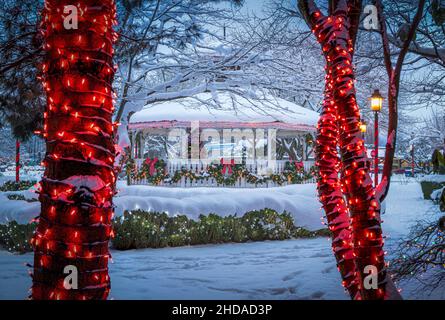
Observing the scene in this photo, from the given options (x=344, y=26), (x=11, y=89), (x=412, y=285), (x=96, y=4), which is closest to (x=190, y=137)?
(x=11, y=89)

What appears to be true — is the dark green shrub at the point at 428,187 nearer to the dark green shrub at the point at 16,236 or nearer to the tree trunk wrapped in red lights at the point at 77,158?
the dark green shrub at the point at 16,236

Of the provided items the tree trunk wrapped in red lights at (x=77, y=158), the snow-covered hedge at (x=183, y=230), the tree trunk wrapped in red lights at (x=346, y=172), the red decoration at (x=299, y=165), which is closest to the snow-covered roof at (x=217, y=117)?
the red decoration at (x=299, y=165)

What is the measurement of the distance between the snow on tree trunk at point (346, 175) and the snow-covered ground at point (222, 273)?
187 cm

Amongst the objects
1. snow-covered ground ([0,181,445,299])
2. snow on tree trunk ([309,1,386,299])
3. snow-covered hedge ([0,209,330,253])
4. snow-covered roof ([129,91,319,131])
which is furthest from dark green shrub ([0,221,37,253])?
snow-covered roof ([129,91,319,131])

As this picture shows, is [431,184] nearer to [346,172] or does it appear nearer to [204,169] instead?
[204,169]

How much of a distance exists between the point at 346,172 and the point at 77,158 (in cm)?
269

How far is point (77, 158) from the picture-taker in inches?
110

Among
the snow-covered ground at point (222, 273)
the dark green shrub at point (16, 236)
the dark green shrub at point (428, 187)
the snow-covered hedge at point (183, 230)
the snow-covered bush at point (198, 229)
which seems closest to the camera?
the snow-covered ground at point (222, 273)

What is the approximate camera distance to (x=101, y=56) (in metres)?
2.99

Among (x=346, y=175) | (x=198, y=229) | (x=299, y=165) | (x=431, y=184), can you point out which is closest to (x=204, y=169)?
(x=299, y=165)

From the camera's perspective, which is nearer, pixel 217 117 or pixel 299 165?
pixel 217 117

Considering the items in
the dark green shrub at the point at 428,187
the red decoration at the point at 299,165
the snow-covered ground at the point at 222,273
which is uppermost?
the red decoration at the point at 299,165

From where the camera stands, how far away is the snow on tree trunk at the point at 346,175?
4.25 m
